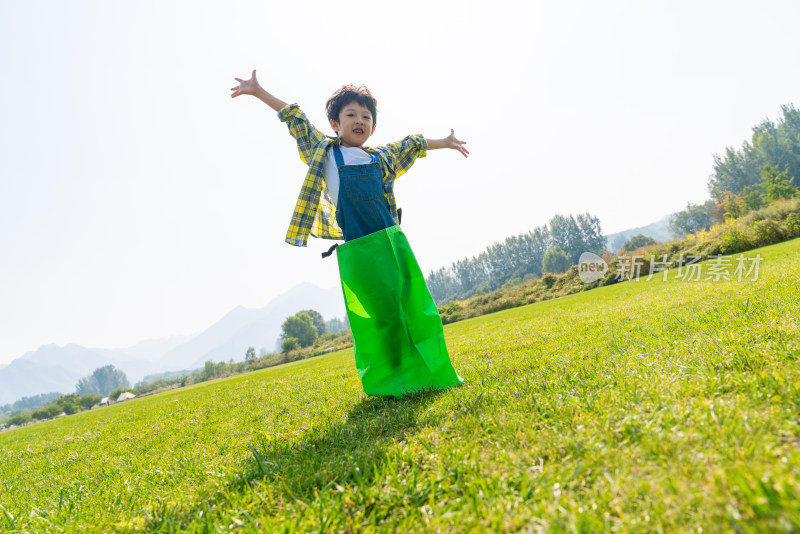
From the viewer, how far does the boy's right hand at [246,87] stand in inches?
151

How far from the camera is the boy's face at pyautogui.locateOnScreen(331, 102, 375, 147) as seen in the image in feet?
12.6

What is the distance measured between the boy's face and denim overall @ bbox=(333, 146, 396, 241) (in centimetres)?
35

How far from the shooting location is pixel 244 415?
4.63 metres

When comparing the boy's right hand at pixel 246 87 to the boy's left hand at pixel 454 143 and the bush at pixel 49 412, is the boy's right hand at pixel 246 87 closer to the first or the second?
the boy's left hand at pixel 454 143

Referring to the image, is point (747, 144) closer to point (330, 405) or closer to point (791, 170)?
point (791, 170)

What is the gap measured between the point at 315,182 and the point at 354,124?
0.75 m

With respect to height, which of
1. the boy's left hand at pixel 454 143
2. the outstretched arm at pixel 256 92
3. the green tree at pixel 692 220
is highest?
the outstretched arm at pixel 256 92

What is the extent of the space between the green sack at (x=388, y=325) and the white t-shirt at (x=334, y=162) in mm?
631

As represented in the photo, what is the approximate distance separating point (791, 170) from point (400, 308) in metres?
118

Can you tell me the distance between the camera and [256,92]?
3867 millimetres

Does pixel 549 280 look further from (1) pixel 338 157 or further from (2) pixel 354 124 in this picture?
(1) pixel 338 157

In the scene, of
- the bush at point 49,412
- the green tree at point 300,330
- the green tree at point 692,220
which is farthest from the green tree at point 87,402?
the green tree at point 692,220

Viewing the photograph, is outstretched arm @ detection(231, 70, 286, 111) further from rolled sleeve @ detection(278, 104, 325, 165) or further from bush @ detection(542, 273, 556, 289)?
bush @ detection(542, 273, 556, 289)

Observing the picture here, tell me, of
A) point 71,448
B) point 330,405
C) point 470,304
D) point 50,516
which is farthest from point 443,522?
point 470,304
